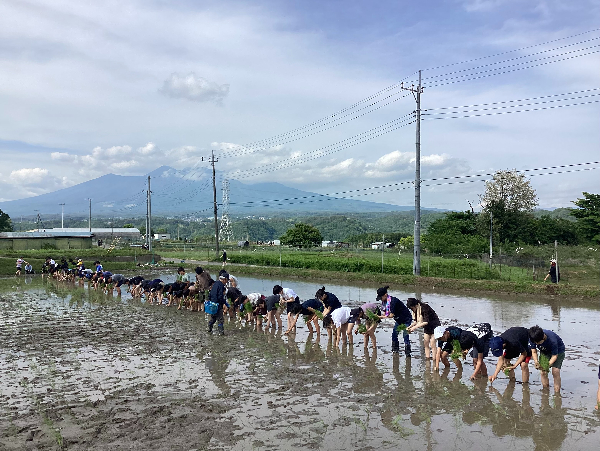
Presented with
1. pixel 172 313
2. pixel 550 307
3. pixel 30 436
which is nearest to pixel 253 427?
pixel 30 436

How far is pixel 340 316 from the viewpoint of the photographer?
1359 centimetres

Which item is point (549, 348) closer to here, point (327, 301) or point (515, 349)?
point (515, 349)

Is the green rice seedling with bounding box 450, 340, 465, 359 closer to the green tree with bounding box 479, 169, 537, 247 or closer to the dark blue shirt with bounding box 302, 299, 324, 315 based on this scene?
the dark blue shirt with bounding box 302, 299, 324, 315

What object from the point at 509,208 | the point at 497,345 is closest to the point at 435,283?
the point at 497,345

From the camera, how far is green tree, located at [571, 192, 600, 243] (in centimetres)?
4803

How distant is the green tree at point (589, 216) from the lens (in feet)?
158

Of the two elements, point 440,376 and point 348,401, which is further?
point 440,376

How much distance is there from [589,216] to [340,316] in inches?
1662

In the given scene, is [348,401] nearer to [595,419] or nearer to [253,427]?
[253,427]

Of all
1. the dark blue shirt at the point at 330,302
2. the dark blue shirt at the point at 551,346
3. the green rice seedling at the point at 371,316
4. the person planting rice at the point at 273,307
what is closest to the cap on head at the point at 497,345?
the dark blue shirt at the point at 551,346

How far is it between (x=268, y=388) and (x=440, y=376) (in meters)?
3.43

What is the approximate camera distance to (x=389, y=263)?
3631cm

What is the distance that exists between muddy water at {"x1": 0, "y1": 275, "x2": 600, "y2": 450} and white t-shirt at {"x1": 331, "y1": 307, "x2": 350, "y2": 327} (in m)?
0.69

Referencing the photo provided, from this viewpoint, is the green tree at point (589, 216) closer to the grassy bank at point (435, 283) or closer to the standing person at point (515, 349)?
the grassy bank at point (435, 283)
